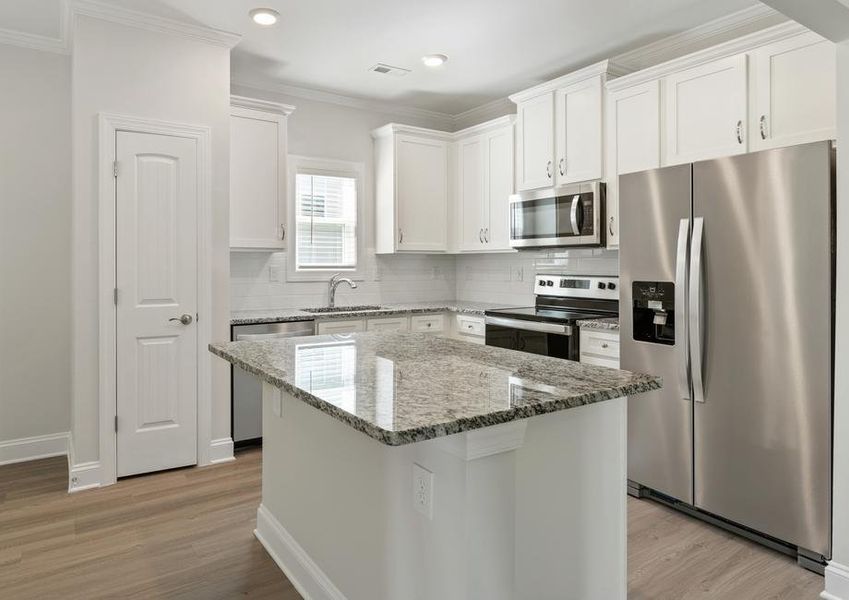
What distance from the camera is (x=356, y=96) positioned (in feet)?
15.9

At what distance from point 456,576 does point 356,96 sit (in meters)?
4.23

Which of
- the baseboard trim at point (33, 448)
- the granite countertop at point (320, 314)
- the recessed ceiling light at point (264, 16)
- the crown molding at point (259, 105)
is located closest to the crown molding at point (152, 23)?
the recessed ceiling light at point (264, 16)

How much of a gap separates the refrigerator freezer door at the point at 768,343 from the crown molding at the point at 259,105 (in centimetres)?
283

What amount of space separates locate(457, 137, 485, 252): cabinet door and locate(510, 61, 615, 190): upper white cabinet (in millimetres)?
474

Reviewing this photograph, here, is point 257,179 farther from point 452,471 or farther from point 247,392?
point 452,471

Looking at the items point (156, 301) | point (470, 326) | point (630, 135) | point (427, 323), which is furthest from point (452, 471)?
point (427, 323)

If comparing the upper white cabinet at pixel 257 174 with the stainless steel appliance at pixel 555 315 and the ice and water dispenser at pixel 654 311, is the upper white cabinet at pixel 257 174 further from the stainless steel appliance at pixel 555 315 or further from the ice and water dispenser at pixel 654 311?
the ice and water dispenser at pixel 654 311

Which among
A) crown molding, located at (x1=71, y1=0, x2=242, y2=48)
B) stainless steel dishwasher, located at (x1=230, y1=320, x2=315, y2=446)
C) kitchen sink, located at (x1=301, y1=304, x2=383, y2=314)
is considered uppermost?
crown molding, located at (x1=71, y1=0, x2=242, y2=48)

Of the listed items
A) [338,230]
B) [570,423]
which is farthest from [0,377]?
[570,423]

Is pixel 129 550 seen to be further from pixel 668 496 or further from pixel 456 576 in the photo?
pixel 668 496

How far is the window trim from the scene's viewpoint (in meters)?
4.68

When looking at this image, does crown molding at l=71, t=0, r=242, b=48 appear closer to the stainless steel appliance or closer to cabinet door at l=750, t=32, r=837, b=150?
the stainless steel appliance

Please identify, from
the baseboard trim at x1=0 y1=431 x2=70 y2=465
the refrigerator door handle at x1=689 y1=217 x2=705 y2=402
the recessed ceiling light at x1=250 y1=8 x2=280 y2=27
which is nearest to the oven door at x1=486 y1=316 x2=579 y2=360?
the refrigerator door handle at x1=689 y1=217 x2=705 y2=402

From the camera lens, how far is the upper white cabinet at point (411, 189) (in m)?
4.82
